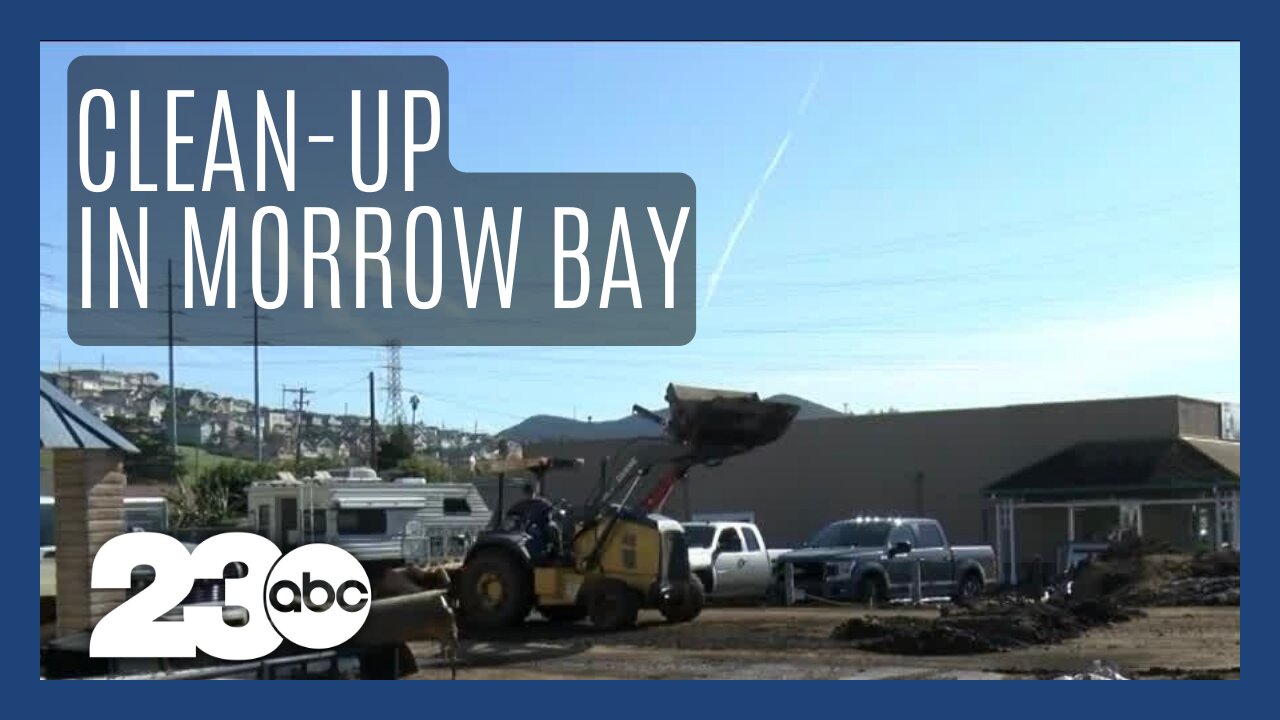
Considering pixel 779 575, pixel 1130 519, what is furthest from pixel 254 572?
pixel 1130 519

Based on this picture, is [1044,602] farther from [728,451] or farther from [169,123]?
[169,123]

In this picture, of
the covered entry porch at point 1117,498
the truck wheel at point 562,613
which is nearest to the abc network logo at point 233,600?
the truck wheel at point 562,613

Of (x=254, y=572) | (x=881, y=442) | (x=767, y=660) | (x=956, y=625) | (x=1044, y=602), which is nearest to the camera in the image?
(x=254, y=572)

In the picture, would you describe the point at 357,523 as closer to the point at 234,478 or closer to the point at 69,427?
the point at 234,478

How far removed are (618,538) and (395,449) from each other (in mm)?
36742

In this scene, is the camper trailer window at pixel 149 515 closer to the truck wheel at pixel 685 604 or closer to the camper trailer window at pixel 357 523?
the camper trailer window at pixel 357 523

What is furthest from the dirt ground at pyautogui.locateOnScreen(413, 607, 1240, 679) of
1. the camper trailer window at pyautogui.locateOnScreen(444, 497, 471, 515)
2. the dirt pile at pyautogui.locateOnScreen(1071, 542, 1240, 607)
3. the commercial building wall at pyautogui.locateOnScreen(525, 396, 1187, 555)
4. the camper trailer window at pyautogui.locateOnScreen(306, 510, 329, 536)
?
the commercial building wall at pyautogui.locateOnScreen(525, 396, 1187, 555)

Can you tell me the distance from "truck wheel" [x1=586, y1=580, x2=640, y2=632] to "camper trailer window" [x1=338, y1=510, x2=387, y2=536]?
→ 49.7ft

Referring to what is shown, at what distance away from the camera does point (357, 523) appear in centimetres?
3622

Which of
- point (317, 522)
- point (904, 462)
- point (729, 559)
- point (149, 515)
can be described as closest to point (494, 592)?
point (729, 559)

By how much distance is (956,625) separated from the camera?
774 inches

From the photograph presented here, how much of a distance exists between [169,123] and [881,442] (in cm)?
3543

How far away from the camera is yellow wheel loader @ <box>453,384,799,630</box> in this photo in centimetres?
2144

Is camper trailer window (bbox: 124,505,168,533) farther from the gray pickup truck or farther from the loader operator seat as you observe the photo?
the gray pickup truck
